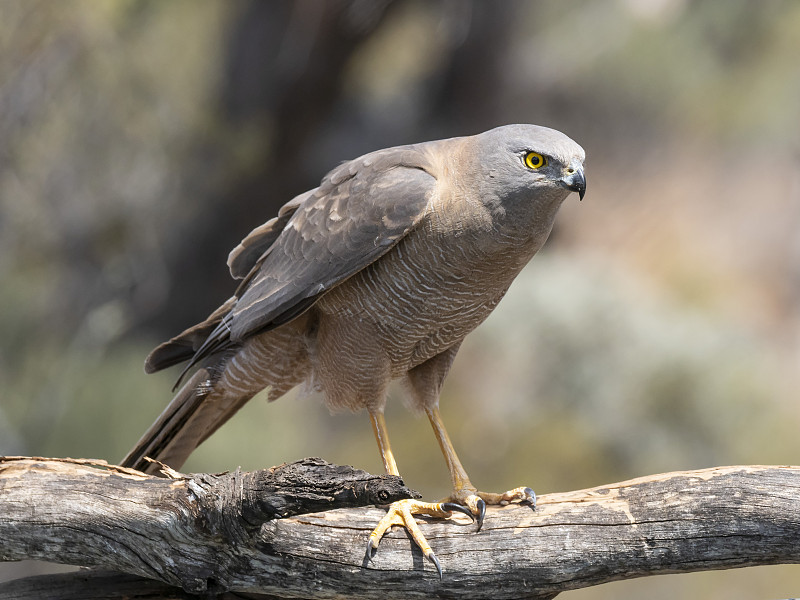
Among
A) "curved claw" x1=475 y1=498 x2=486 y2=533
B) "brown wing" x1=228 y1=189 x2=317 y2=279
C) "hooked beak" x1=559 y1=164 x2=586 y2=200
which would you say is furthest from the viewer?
"brown wing" x1=228 y1=189 x2=317 y2=279

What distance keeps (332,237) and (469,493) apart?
3.72 ft

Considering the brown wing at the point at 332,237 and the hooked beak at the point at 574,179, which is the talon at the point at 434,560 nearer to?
the brown wing at the point at 332,237

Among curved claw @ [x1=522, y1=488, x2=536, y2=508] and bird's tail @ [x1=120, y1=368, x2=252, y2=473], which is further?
bird's tail @ [x1=120, y1=368, x2=252, y2=473]

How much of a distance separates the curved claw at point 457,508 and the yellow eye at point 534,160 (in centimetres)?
125

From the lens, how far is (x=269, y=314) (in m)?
3.24

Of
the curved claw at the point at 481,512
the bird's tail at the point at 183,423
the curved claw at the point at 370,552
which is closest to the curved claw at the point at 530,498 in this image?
the curved claw at the point at 481,512

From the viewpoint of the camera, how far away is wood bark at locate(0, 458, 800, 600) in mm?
2521

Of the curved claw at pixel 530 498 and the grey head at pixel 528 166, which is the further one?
the curved claw at pixel 530 498

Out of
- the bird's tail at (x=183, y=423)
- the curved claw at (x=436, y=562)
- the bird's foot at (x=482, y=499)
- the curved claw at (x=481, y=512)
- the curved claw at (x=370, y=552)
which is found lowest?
the curved claw at (x=436, y=562)

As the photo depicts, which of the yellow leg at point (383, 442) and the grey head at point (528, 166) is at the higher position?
the grey head at point (528, 166)

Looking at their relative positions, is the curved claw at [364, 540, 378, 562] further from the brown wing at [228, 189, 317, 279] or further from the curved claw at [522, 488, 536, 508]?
the brown wing at [228, 189, 317, 279]

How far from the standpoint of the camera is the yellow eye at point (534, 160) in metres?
2.80

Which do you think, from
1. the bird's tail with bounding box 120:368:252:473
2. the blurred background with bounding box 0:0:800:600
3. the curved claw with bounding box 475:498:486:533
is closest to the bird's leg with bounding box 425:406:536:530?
the curved claw with bounding box 475:498:486:533

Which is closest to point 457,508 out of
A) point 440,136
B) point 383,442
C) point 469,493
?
point 469,493
